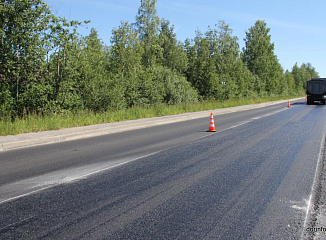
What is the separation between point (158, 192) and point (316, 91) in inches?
1633

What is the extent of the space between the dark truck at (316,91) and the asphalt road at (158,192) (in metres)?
35.7

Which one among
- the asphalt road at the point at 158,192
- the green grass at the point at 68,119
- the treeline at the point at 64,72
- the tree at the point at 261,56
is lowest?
the asphalt road at the point at 158,192

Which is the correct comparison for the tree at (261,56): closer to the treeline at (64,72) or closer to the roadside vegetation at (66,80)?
the roadside vegetation at (66,80)

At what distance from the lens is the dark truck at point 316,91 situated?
131 ft

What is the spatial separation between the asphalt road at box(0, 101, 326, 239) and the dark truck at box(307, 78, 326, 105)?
3568 cm

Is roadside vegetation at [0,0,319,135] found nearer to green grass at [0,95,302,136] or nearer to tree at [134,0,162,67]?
green grass at [0,95,302,136]

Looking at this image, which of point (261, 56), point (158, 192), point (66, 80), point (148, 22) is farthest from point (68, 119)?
point (261, 56)

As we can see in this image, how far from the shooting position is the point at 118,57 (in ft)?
88.3

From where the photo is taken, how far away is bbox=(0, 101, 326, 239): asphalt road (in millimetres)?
3543

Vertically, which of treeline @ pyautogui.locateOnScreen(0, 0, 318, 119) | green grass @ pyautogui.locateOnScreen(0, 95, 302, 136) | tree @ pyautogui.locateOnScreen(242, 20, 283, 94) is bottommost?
green grass @ pyautogui.locateOnScreen(0, 95, 302, 136)

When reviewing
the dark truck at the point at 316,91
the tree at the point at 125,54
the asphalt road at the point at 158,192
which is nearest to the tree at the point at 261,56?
the dark truck at the point at 316,91

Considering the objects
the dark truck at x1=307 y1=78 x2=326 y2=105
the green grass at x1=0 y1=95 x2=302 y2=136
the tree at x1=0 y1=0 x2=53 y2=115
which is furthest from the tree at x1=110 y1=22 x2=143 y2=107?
the dark truck at x1=307 y1=78 x2=326 y2=105

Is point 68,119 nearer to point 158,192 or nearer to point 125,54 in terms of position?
point 158,192

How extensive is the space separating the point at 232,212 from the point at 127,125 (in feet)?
36.9
